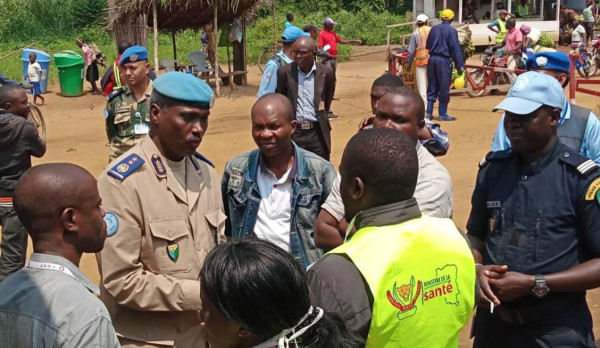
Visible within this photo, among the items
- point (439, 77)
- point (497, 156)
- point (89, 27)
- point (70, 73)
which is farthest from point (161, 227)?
point (89, 27)

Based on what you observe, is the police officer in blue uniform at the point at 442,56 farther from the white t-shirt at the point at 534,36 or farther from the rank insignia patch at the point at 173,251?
the rank insignia patch at the point at 173,251

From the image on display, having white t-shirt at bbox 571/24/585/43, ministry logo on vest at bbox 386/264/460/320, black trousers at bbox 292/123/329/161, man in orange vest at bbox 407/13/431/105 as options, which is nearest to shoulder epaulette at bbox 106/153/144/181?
ministry logo on vest at bbox 386/264/460/320

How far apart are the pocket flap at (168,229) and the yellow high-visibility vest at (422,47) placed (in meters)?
11.0

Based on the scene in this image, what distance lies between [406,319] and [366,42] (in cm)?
2702

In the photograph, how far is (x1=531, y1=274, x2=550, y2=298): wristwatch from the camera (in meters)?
3.05

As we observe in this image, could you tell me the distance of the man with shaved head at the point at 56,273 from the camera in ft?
7.24

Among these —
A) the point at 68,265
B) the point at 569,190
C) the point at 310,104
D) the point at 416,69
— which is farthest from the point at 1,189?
the point at 416,69

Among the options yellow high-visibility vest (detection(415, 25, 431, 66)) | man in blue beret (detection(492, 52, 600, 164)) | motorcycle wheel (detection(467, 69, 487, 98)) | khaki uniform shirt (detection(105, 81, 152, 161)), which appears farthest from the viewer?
motorcycle wheel (detection(467, 69, 487, 98))

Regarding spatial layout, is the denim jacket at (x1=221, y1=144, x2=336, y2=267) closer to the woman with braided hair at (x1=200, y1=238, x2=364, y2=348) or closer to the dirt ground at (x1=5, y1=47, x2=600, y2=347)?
the woman with braided hair at (x1=200, y1=238, x2=364, y2=348)

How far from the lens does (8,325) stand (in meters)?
A: 2.23

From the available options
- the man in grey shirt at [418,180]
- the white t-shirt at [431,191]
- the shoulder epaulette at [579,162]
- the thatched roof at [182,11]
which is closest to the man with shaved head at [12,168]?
the man in grey shirt at [418,180]

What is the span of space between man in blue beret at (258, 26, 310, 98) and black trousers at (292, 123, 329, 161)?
0.53 m

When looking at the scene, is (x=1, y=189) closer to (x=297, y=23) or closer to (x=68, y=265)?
(x=68, y=265)

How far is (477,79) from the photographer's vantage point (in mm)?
17031
